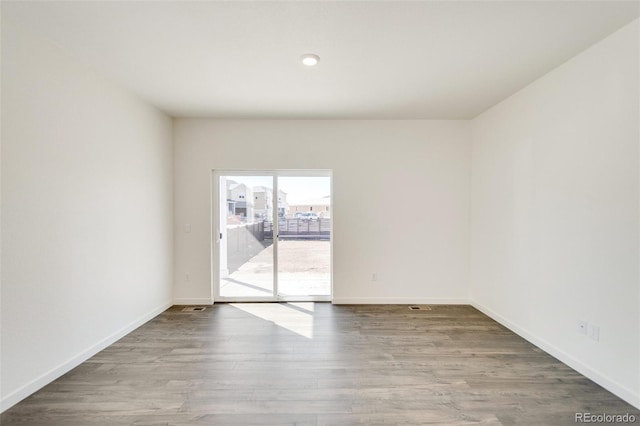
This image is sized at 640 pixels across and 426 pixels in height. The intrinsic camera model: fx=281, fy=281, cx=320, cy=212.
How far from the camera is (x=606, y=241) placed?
2111 millimetres

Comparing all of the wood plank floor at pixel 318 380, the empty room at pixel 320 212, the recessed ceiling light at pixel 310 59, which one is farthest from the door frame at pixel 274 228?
the recessed ceiling light at pixel 310 59

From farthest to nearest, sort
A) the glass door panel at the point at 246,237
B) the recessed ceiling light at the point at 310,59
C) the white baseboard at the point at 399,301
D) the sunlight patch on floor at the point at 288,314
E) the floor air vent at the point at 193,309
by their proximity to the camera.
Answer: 1. the glass door panel at the point at 246,237
2. the white baseboard at the point at 399,301
3. the floor air vent at the point at 193,309
4. the sunlight patch on floor at the point at 288,314
5. the recessed ceiling light at the point at 310,59

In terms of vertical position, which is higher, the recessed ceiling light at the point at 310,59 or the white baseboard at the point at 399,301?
the recessed ceiling light at the point at 310,59

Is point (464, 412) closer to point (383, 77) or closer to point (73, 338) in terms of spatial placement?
point (383, 77)

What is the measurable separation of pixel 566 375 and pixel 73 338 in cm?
408

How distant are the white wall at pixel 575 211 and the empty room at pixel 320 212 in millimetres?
18

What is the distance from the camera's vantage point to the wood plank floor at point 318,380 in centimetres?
183

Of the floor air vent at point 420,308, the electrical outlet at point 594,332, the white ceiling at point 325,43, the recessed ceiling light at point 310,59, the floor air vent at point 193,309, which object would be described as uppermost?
the white ceiling at point 325,43

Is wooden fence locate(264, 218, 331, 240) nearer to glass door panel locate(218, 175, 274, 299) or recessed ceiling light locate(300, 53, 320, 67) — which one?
glass door panel locate(218, 175, 274, 299)

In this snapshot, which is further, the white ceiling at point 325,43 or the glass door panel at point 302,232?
the glass door panel at point 302,232

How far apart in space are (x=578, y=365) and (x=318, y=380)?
214 cm

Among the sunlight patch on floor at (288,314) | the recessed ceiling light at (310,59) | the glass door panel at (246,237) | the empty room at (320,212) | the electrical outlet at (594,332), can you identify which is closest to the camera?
the empty room at (320,212)

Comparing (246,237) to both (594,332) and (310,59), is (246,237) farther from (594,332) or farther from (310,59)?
(594,332)

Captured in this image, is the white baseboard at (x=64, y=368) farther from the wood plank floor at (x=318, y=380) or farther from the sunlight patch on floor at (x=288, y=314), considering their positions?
the sunlight patch on floor at (x=288, y=314)
